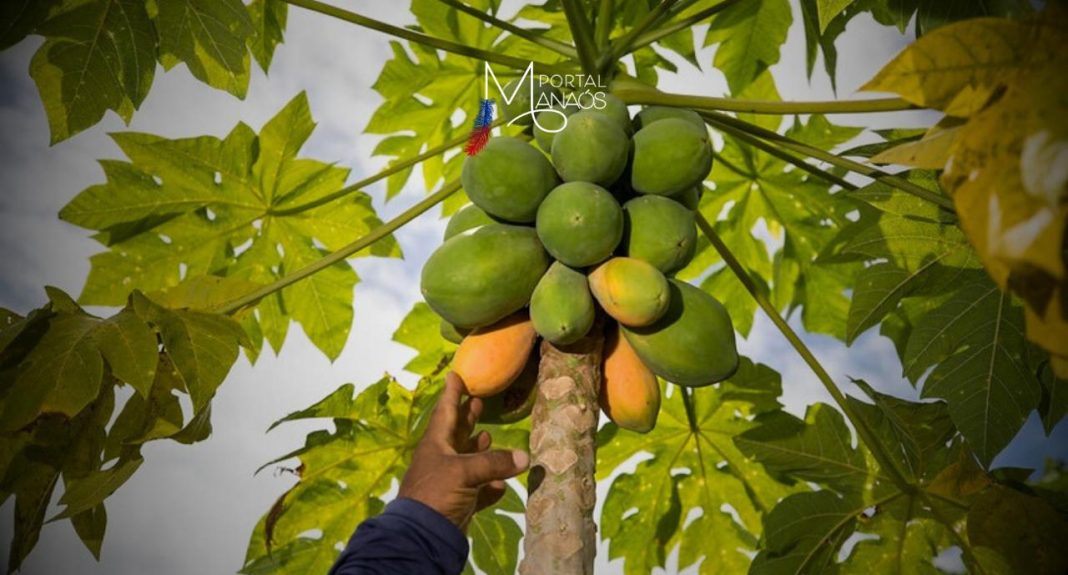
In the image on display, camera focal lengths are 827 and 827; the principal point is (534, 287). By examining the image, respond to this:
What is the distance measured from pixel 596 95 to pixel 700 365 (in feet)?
2.20

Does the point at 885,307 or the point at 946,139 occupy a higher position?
the point at 885,307

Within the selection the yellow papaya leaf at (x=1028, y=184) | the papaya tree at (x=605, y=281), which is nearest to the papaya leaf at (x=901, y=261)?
the papaya tree at (x=605, y=281)

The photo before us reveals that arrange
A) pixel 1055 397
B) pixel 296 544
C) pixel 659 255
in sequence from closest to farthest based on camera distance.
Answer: pixel 659 255, pixel 1055 397, pixel 296 544

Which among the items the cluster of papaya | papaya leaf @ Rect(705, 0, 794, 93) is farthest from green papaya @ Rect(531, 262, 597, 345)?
papaya leaf @ Rect(705, 0, 794, 93)

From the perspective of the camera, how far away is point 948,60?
3.50ft

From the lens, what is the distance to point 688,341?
5.38 feet

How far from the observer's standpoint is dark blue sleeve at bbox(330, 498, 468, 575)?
4.75ft

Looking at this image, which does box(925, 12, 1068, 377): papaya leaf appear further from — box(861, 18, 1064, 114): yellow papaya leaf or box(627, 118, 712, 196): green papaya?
box(627, 118, 712, 196): green papaya

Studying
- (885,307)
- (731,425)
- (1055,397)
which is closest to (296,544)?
(731,425)

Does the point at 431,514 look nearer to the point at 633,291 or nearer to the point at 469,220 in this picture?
the point at 633,291

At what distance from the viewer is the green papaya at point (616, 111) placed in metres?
1.79

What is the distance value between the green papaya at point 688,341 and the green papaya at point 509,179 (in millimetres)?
330

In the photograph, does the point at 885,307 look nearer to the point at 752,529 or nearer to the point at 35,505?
the point at 752,529

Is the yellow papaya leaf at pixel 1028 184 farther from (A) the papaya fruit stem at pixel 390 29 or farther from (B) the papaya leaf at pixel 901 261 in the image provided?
(A) the papaya fruit stem at pixel 390 29
